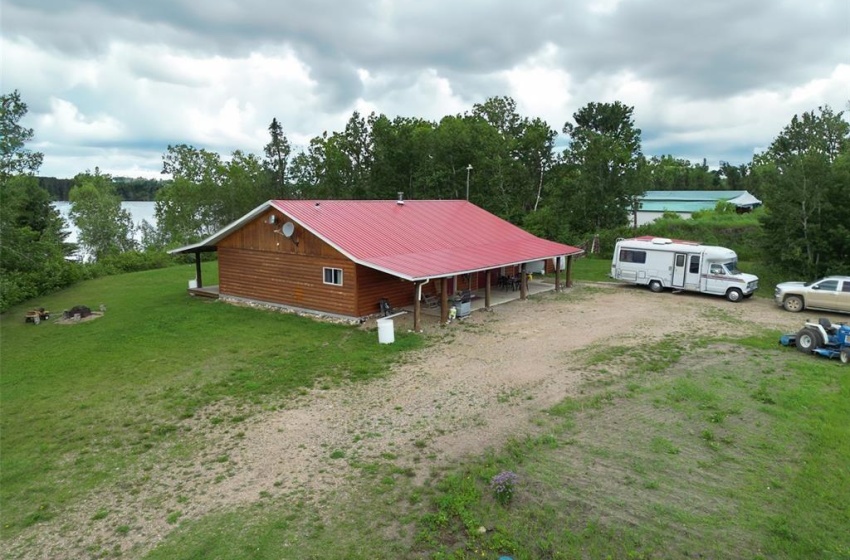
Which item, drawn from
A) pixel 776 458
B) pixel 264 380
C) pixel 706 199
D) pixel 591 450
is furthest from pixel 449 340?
pixel 706 199

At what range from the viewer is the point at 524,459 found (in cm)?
824

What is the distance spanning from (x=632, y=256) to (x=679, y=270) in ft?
7.40

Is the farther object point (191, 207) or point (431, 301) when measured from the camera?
point (191, 207)

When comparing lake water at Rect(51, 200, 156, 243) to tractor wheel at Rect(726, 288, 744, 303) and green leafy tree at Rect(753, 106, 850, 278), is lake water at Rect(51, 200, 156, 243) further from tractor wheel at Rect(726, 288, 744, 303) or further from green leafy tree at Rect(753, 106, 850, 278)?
green leafy tree at Rect(753, 106, 850, 278)

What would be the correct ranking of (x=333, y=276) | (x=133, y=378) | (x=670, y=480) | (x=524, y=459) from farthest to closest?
1. (x=333, y=276)
2. (x=133, y=378)
3. (x=524, y=459)
4. (x=670, y=480)

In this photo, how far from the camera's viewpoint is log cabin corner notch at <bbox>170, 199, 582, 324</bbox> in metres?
18.2

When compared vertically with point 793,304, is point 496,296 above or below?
below

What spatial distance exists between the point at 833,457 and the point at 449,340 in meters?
9.55

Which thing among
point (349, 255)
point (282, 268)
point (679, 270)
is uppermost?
point (349, 255)

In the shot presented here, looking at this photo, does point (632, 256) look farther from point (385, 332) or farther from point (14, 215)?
point (14, 215)

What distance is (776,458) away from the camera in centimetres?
819

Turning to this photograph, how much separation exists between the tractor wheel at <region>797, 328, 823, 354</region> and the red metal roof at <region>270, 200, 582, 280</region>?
31.3 ft

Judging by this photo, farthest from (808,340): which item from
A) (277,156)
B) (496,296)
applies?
(277,156)

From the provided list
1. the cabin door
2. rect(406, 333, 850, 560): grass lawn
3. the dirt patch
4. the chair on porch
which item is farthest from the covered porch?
rect(406, 333, 850, 560): grass lawn
